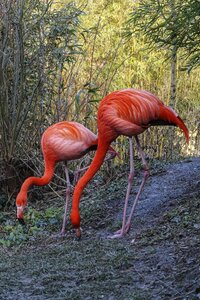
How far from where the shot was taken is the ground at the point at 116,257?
3.53 m

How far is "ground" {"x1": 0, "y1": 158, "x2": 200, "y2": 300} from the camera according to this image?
353cm

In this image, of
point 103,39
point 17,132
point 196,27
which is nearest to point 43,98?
point 17,132

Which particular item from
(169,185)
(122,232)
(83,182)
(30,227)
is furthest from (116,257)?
(169,185)

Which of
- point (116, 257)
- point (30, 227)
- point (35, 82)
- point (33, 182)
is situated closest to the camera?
point (116, 257)

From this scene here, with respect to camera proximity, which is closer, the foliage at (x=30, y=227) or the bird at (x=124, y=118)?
the bird at (x=124, y=118)

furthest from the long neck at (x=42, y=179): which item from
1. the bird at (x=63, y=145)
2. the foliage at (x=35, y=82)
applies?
the foliage at (x=35, y=82)

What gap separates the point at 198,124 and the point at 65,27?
12.0 feet

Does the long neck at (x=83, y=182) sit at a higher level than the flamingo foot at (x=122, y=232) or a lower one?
higher

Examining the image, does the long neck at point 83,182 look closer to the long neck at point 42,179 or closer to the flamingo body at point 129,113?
the flamingo body at point 129,113

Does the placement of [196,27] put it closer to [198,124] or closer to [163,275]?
[163,275]

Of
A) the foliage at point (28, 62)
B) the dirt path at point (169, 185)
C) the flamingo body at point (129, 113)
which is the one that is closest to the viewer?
the flamingo body at point (129, 113)

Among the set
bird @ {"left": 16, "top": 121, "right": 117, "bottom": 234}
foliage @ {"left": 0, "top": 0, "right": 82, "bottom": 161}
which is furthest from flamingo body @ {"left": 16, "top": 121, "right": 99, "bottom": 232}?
foliage @ {"left": 0, "top": 0, "right": 82, "bottom": 161}

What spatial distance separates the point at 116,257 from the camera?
4.22 meters

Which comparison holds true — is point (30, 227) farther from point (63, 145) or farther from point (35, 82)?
point (35, 82)
